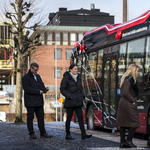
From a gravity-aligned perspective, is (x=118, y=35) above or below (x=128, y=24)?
below

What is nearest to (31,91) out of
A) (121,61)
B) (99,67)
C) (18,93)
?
(121,61)

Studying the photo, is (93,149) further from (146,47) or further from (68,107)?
(146,47)

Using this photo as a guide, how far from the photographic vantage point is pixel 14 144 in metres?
8.60

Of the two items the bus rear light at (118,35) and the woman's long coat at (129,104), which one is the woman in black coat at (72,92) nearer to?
the woman's long coat at (129,104)

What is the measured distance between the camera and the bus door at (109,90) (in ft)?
39.2

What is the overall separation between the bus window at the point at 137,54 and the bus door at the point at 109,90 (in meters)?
1.03

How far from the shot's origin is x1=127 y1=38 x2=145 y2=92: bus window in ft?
33.2

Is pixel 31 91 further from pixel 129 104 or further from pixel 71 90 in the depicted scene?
pixel 129 104

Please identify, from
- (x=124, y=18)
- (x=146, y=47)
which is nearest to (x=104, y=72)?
(x=146, y=47)

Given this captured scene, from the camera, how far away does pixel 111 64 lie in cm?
1228

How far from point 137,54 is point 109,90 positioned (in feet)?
6.96

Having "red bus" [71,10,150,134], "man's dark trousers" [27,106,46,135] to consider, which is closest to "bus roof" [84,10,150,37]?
"red bus" [71,10,150,134]

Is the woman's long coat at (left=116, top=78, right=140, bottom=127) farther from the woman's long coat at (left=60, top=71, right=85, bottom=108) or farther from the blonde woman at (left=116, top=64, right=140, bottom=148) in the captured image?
the woman's long coat at (left=60, top=71, right=85, bottom=108)

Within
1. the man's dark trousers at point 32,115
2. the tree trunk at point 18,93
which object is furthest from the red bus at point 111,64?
the tree trunk at point 18,93
